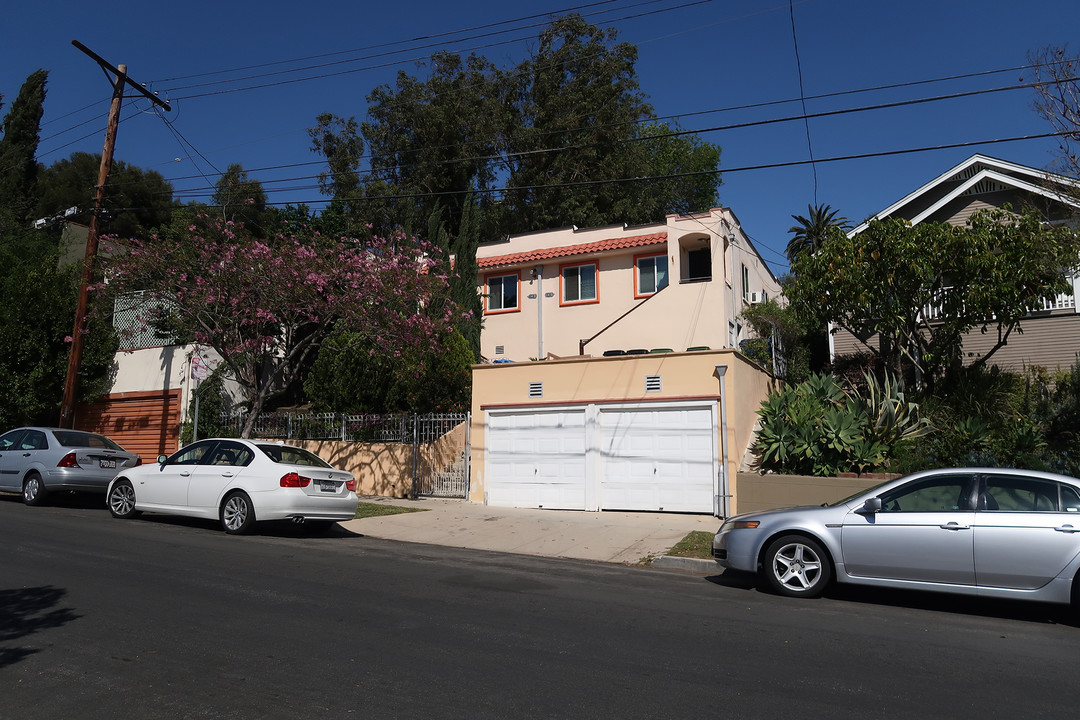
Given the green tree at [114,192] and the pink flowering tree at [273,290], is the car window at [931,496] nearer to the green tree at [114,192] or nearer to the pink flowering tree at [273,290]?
the pink flowering tree at [273,290]

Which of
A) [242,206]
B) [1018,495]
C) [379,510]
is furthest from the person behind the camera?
[242,206]

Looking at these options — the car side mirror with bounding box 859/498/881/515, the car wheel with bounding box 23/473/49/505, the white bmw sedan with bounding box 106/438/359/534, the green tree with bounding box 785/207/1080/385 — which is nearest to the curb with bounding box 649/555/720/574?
the car side mirror with bounding box 859/498/881/515

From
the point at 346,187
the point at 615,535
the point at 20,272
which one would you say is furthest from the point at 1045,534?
the point at 346,187

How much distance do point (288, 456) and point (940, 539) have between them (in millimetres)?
8991

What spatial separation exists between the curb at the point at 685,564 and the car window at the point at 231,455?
6.26 m

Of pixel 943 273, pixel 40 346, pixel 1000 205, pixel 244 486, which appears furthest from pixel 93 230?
pixel 1000 205

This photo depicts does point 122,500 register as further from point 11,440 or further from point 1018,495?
point 1018,495

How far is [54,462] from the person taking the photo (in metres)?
14.2

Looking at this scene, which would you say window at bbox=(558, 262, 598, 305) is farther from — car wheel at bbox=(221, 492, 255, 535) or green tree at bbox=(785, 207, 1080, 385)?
car wheel at bbox=(221, 492, 255, 535)

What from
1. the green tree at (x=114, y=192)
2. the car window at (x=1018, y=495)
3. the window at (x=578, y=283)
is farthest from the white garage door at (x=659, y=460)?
the green tree at (x=114, y=192)

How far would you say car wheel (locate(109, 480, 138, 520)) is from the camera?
1280cm

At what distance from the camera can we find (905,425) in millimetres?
14086

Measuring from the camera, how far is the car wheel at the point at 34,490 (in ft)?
47.1

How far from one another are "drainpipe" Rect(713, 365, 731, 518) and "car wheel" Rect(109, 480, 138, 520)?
33.3 ft
